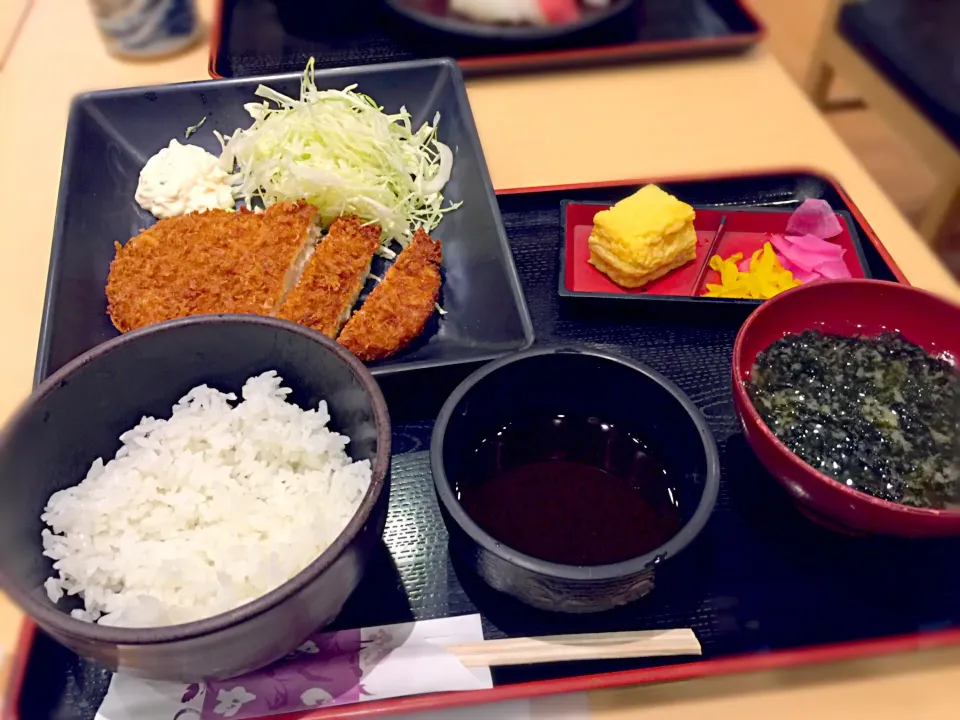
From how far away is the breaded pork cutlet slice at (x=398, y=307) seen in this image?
1.35 meters

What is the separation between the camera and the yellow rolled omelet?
145 centimetres

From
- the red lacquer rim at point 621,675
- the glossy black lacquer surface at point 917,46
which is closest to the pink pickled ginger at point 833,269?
the red lacquer rim at point 621,675

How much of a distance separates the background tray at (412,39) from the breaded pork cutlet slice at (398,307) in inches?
31.4

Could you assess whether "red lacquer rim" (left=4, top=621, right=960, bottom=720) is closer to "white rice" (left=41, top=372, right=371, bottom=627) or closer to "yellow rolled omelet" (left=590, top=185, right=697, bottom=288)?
"white rice" (left=41, top=372, right=371, bottom=627)

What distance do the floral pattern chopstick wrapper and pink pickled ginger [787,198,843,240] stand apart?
1140 millimetres

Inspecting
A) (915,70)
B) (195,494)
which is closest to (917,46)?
(915,70)

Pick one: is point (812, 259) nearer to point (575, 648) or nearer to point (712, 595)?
point (712, 595)

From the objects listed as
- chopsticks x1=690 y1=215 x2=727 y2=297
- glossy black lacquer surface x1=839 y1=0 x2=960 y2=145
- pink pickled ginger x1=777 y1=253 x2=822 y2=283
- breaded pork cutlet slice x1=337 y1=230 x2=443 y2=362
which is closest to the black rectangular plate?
breaded pork cutlet slice x1=337 y1=230 x2=443 y2=362

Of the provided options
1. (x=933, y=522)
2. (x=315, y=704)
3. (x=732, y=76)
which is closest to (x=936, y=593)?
(x=933, y=522)

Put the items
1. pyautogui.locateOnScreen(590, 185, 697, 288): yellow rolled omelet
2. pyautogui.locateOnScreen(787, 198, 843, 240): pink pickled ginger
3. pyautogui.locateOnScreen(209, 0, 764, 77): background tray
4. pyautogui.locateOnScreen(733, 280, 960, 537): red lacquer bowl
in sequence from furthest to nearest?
pyautogui.locateOnScreen(209, 0, 764, 77): background tray → pyautogui.locateOnScreen(787, 198, 843, 240): pink pickled ginger → pyautogui.locateOnScreen(590, 185, 697, 288): yellow rolled omelet → pyautogui.locateOnScreen(733, 280, 960, 537): red lacquer bowl

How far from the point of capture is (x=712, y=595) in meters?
1.09

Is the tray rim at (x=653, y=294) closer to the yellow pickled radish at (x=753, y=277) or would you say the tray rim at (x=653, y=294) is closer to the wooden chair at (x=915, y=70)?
the yellow pickled radish at (x=753, y=277)

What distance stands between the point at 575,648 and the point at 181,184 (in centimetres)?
131

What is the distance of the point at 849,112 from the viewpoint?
11.4 feet
